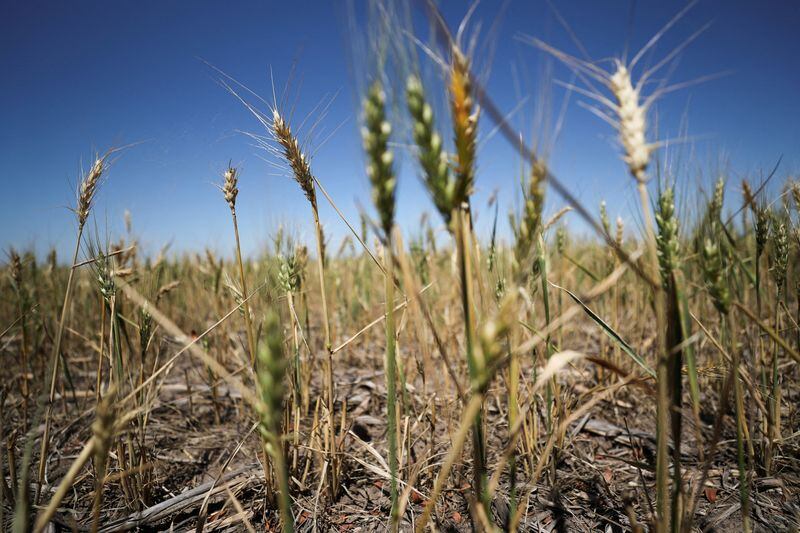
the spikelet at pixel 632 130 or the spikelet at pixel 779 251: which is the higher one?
the spikelet at pixel 632 130

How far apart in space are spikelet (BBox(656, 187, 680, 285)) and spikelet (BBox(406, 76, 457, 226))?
1.94 ft

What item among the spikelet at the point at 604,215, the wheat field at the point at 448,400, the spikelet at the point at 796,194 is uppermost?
the spikelet at the point at 604,215

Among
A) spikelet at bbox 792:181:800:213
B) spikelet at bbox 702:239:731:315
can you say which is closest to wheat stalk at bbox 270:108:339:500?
spikelet at bbox 702:239:731:315

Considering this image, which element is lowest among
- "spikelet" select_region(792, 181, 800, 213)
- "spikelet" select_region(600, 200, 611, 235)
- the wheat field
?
the wheat field

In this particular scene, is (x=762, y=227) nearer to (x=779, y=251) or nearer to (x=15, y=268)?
(x=779, y=251)

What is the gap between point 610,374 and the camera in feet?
7.63

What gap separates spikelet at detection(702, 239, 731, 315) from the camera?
1012 mm

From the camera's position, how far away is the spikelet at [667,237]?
3.01 feet

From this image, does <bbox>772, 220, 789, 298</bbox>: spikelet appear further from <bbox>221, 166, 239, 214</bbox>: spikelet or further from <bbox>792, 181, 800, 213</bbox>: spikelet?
<bbox>221, 166, 239, 214</bbox>: spikelet

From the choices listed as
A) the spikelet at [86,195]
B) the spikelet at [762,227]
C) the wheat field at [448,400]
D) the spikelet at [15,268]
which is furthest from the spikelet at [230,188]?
the spikelet at [762,227]

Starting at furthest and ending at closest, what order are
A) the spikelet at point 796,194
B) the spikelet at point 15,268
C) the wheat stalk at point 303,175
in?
1. the spikelet at point 15,268
2. the spikelet at point 796,194
3. the wheat stalk at point 303,175

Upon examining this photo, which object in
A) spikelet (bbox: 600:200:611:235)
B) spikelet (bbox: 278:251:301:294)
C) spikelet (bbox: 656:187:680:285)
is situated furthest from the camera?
spikelet (bbox: 600:200:611:235)

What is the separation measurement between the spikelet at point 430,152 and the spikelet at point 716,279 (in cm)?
84

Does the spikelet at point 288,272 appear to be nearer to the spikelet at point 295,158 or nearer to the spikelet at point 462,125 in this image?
the spikelet at point 295,158
